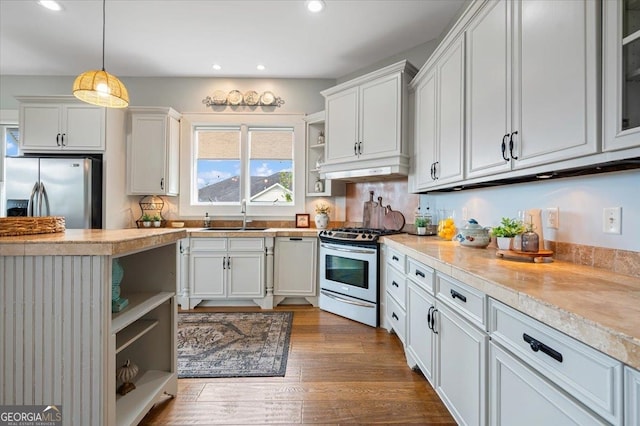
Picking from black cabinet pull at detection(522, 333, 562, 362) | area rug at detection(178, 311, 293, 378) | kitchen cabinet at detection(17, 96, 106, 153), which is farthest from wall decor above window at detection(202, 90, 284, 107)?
black cabinet pull at detection(522, 333, 562, 362)

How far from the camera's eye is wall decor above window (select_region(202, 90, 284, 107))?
4.13 m

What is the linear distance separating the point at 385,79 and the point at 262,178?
6.92ft

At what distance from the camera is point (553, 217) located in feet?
5.30

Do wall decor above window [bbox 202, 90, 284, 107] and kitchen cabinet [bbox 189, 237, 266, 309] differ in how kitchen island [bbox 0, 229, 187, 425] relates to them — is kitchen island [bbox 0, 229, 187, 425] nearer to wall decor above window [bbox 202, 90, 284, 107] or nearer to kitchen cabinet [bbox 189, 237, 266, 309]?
kitchen cabinet [bbox 189, 237, 266, 309]

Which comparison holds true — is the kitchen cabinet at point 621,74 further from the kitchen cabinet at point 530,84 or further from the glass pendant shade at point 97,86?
the glass pendant shade at point 97,86

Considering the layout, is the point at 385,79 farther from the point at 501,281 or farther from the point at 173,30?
the point at 501,281

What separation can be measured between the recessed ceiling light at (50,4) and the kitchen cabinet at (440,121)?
3.44 meters

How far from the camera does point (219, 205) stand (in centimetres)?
418

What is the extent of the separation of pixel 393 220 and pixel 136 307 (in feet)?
8.97

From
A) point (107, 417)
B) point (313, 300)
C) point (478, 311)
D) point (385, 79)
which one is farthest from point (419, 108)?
point (107, 417)

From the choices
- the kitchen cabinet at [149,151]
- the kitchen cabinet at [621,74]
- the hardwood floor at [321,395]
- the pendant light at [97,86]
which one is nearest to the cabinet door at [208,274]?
the kitchen cabinet at [149,151]

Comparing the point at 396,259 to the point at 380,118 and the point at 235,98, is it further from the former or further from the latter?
the point at 235,98

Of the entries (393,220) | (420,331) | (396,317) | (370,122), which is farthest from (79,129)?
(420,331)

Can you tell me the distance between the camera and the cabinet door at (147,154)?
382 centimetres
